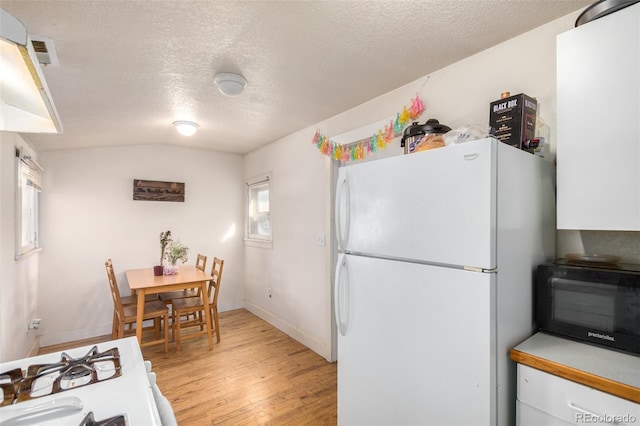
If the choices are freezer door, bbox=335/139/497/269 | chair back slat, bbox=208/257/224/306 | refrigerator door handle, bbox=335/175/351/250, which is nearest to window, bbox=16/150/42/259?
chair back slat, bbox=208/257/224/306

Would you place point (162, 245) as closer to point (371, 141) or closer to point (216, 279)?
point (216, 279)

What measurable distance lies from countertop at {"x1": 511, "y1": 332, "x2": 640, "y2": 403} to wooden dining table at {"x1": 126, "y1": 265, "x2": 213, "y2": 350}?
2926 millimetres

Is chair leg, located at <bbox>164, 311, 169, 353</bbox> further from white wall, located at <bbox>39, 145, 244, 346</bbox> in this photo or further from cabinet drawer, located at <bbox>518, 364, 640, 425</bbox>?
cabinet drawer, located at <bbox>518, 364, 640, 425</bbox>

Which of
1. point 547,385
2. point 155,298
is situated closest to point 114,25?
point 547,385

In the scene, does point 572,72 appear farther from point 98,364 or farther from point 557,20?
point 98,364

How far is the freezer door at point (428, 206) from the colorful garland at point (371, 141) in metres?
0.81

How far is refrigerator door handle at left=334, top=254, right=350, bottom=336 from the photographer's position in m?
1.70

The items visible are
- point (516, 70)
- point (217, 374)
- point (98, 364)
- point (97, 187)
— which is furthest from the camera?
point (97, 187)

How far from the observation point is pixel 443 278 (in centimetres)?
124

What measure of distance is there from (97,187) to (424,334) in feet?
13.5

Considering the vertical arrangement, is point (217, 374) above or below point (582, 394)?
below

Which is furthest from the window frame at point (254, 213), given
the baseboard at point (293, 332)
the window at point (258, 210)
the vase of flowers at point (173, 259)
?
the vase of flowers at point (173, 259)

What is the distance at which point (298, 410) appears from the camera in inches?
88.6

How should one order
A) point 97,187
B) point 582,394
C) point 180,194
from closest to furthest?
point 582,394
point 97,187
point 180,194
